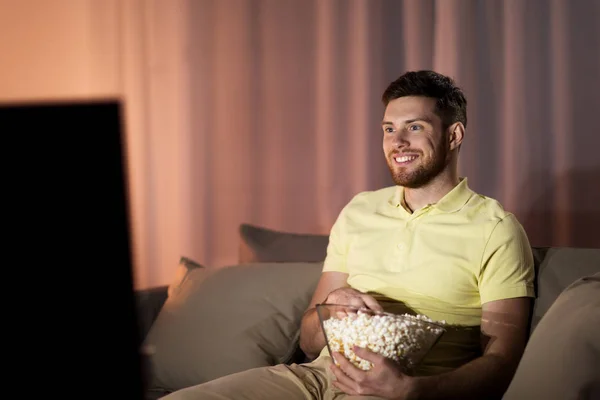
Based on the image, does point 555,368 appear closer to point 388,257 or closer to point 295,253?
point 388,257

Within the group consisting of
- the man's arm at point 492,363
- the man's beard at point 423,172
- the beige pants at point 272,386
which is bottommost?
the beige pants at point 272,386

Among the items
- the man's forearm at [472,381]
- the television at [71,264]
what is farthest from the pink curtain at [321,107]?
the television at [71,264]

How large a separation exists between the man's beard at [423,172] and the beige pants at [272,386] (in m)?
0.51

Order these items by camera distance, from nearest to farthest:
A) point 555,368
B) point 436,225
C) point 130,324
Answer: point 130,324 → point 555,368 → point 436,225

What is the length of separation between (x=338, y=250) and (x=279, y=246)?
373mm

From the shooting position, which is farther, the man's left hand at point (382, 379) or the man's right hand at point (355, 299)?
the man's right hand at point (355, 299)

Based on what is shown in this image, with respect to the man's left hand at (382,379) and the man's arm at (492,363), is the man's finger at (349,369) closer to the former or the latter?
the man's left hand at (382,379)

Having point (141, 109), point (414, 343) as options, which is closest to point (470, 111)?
point (414, 343)

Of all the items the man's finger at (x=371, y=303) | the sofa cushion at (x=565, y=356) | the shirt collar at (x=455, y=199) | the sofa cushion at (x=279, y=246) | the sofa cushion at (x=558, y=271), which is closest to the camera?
the sofa cushion at (x=565, y=356)

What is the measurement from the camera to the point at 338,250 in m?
1.97

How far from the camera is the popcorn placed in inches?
56.6

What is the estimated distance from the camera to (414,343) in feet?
4.79

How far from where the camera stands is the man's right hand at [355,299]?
5.11ft

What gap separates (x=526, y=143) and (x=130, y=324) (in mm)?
2065
